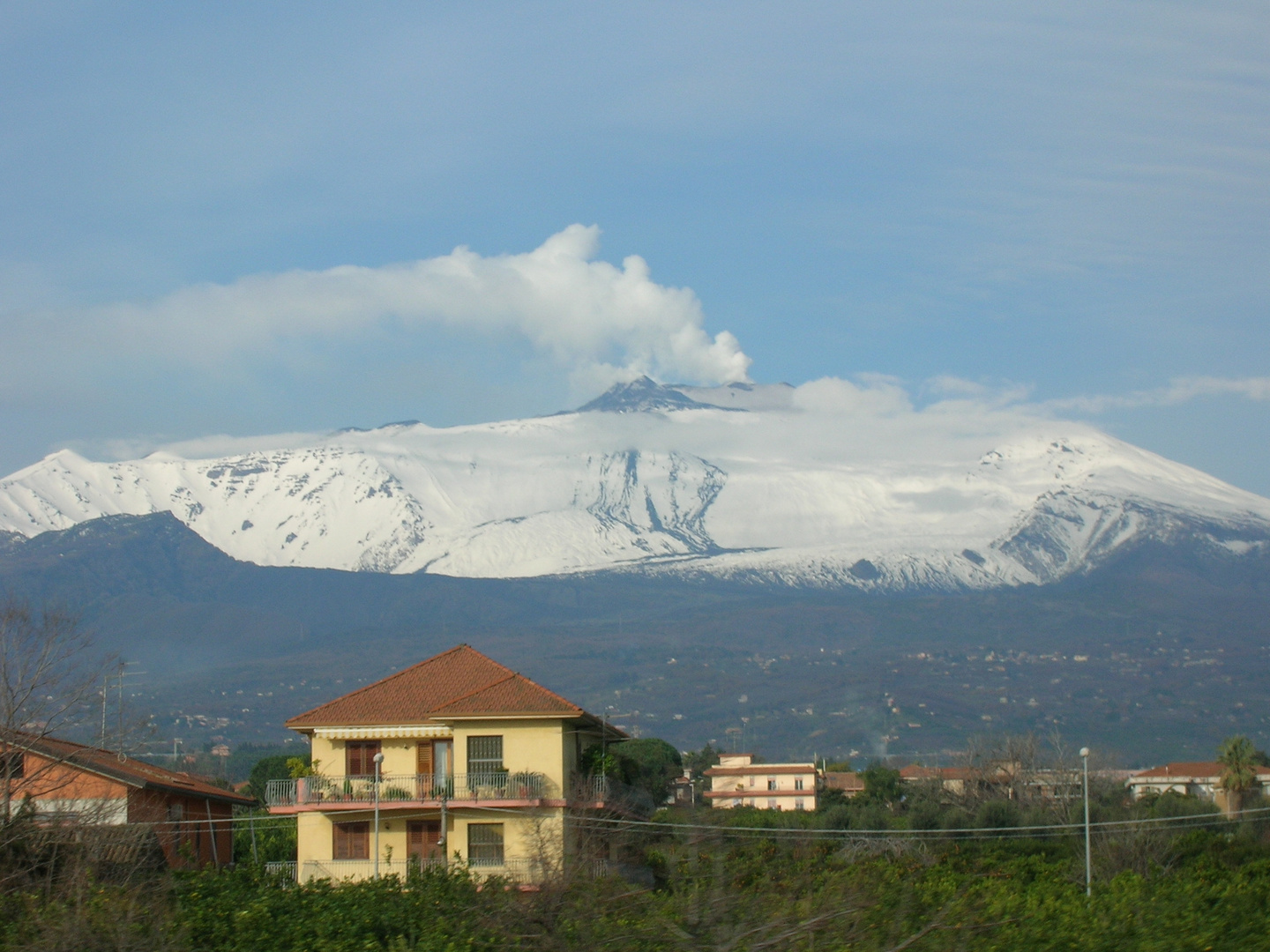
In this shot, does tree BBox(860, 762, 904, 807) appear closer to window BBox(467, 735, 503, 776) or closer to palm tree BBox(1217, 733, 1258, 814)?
palm tree BBox(1217, 733, 1258, 814)

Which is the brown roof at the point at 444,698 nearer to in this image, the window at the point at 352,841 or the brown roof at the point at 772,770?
the window at the point at 352,841

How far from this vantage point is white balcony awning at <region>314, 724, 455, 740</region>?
41.3 m

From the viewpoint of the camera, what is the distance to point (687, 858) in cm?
1638

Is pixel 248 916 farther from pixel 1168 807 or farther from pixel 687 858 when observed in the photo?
pixel 1168 807

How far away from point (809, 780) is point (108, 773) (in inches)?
3159

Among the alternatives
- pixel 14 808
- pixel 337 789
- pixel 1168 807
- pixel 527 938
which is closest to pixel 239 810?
pixel 337 789

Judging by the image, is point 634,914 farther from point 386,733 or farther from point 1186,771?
point 1186,771

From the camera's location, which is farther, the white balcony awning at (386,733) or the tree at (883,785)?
the tree at (883,785)

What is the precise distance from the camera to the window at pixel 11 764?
27.2 metres

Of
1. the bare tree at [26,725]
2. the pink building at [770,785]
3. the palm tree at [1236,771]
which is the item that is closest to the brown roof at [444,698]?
the bare tree at [26,725]

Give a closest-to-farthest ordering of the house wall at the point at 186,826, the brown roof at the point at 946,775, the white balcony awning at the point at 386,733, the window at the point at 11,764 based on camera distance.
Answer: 1. the window at the point at 11,764
2. the house wall at the point at 186,826
3. the white balcony awning at the point at 386,733
4. the brown roof at the point at 946,775

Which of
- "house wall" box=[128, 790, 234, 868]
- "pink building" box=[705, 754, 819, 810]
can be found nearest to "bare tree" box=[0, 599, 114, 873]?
"house wall" box=[128, 790, 234, 868]

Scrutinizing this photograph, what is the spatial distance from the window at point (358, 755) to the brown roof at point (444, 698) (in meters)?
0.60

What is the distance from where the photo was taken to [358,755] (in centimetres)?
4175
